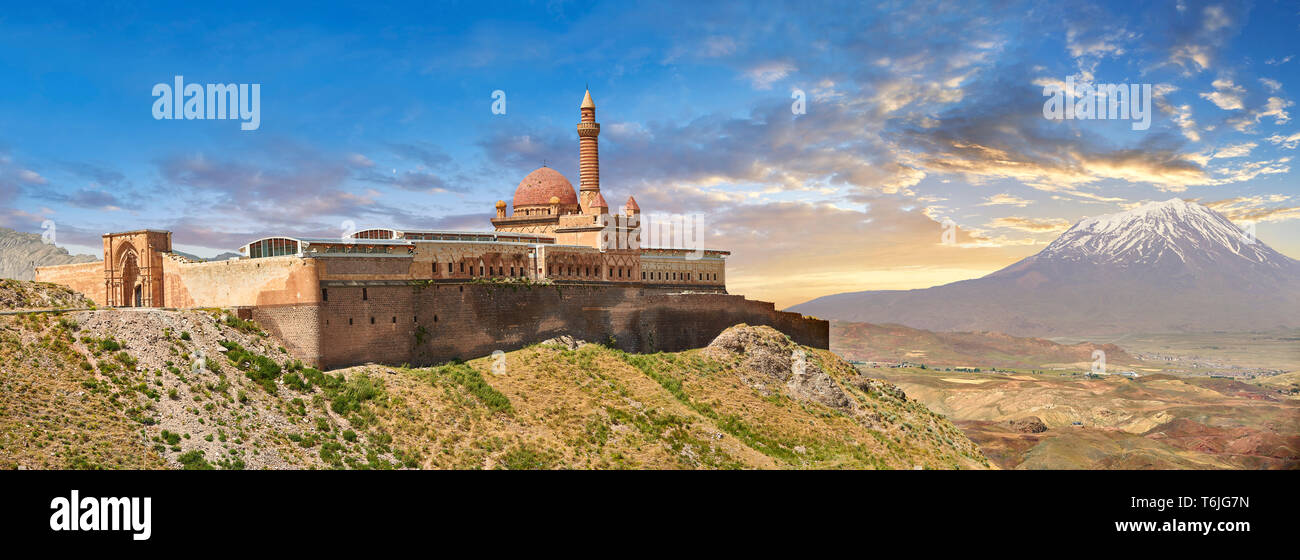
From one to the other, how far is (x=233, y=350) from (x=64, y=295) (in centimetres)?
2023

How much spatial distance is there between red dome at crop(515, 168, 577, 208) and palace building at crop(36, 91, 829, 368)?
112mm

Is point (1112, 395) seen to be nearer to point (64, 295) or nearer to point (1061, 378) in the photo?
point (1061, 378)

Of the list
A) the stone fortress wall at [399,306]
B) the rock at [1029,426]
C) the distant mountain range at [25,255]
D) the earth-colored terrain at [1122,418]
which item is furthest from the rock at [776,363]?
the distant mountain range at [25,255]

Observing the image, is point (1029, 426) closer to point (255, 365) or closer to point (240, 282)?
point (240, 282)

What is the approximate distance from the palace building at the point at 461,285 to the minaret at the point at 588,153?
0.33 feet

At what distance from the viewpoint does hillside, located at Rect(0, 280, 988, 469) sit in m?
30.6

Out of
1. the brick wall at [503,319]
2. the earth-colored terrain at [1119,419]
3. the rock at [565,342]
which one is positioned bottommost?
the earth-colored terrain at [1119,419]

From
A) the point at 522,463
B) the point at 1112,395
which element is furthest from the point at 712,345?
the point at 1112,395

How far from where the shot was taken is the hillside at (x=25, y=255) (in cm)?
17375

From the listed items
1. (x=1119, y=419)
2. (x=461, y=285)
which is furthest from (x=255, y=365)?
(x=1119, y=419)

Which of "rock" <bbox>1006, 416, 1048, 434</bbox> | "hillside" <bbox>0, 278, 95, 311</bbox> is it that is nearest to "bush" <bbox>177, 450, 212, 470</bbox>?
"hillside" <bbox>0, 278, 95, 311</bbox>

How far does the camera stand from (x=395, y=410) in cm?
3950

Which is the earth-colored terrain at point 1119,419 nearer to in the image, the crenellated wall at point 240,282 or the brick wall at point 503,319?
the brick wall at point 503,319
